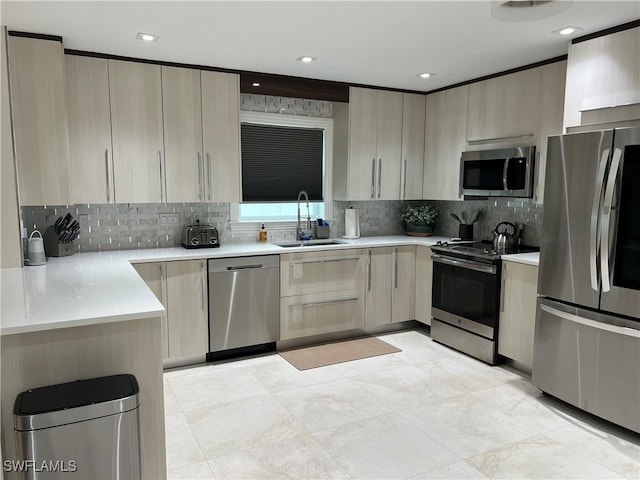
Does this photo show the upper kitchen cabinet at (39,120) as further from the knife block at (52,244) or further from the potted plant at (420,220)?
the potted plant at (420,220)

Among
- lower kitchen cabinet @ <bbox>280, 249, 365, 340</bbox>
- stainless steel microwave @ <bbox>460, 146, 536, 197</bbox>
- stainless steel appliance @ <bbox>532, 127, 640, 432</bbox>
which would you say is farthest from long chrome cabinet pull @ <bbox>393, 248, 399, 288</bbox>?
stainless steel appliance @ <bbox>532, 127, 640, 432</bbox>

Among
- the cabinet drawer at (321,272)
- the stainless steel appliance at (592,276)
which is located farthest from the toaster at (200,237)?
the stainless steel appliance at (592,276)

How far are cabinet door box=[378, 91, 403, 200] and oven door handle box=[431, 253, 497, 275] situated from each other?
91cm

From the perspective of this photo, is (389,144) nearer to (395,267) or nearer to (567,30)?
(395,267)

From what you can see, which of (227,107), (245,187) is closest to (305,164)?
(245,187)

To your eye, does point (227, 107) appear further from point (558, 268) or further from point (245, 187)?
point (558, 268)

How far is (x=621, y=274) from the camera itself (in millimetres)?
2715

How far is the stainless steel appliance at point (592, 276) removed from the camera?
8.75 feet

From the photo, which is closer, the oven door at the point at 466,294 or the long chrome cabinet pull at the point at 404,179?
the oven door at the point at 466,294

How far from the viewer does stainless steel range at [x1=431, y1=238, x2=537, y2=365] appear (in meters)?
3.84

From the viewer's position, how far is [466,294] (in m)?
4.08

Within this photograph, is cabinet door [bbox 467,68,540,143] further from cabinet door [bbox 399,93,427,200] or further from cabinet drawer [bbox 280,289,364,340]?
cabinet drawer [bbox 280,289,364,340]

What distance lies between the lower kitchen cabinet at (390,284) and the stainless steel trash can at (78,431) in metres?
2.99

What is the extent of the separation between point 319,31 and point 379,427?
2.55m
